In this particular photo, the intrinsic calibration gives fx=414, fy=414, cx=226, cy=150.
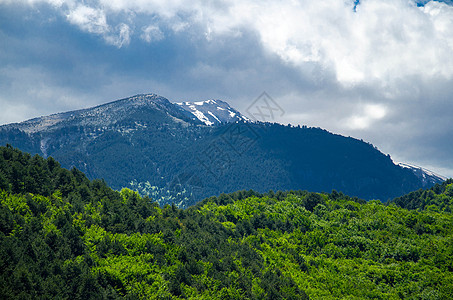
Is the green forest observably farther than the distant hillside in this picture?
No

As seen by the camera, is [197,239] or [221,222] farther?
[221,222]

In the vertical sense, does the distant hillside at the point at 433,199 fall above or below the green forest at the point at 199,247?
above

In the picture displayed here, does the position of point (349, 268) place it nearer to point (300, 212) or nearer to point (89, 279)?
point (300, 212)

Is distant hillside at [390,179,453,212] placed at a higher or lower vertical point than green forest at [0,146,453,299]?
higher

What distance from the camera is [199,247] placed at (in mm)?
89812

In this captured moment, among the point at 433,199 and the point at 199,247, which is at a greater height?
the point at 433,199

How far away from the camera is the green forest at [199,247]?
68750 mm

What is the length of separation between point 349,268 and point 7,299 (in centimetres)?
7058

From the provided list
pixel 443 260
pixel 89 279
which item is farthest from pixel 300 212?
pixel 89 279

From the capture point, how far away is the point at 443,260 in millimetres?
93312

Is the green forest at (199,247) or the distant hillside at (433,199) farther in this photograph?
the distant hillside at (433,199)

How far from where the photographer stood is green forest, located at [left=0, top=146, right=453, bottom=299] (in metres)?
68.8

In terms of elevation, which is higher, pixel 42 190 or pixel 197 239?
pixel 42 190

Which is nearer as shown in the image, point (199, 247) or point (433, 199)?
point (199, 247)
